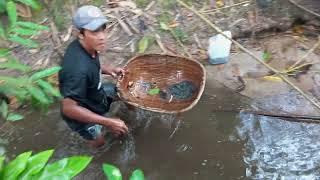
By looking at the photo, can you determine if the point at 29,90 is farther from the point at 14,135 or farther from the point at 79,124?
the point at 14,135

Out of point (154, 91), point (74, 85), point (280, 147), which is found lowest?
point (280, 147)

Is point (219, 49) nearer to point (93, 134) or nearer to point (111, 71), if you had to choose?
point (111, 71)

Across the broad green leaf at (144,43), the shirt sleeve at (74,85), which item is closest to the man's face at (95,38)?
the shirt sleeve at (74,85)

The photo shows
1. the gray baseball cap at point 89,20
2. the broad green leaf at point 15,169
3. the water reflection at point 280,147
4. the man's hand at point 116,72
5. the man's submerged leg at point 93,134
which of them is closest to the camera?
the broad green leaf at point 15,169

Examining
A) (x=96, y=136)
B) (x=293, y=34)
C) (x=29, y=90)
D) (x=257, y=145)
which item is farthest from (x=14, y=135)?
(x=293, y=34)

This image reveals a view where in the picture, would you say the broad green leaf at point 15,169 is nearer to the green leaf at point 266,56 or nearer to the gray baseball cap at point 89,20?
the gray baseball cap at point 89,20

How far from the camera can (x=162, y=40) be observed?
4.95m

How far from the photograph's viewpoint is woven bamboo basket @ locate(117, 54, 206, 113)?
161 inches

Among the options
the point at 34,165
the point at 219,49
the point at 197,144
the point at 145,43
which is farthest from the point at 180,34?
the point at 34,165

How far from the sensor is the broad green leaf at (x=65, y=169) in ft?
5.89

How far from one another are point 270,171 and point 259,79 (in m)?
1.17

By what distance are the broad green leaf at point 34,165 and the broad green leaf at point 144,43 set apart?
307 centimetres

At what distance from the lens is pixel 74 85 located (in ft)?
10.5

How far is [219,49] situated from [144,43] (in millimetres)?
784
